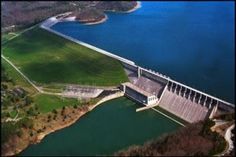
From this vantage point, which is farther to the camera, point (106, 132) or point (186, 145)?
point (106, 132)

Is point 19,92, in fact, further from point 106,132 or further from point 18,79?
point 106,132

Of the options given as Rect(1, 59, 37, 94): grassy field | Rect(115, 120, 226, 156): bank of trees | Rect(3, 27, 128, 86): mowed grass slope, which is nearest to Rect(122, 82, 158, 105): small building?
Rect(3, 27, 128, 86): mowed grass slope

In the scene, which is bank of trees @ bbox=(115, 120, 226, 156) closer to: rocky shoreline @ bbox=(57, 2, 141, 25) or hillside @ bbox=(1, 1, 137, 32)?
hillside @ bbox=(1, 1, 137, 32)

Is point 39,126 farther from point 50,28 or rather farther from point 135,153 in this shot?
point 50,28

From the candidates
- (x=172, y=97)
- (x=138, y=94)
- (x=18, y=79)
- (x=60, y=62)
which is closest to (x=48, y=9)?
(x=60, y=62)

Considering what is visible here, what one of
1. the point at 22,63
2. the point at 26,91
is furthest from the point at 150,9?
the point at 26,91

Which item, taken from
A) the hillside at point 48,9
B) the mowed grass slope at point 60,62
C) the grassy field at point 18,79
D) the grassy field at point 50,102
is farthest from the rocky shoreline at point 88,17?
the grassy field at point 50,102
